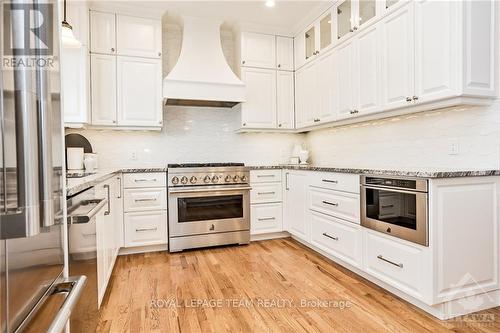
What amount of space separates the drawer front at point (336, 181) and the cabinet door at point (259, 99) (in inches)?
44.3

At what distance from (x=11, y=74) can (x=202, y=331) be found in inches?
66.1

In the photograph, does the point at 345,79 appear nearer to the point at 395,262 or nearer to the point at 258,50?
the point at 258,50

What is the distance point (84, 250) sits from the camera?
4.55 feet

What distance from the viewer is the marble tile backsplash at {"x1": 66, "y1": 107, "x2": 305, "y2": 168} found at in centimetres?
357

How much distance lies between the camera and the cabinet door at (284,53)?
155 inches

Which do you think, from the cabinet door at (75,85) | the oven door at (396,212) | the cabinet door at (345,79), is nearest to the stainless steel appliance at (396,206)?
the oven door at (396,212)

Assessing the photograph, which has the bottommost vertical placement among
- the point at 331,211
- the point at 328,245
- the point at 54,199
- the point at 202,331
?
the point at 202,331

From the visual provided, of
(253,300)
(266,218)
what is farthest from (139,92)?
(253,300)

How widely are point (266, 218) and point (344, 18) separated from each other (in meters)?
2.33

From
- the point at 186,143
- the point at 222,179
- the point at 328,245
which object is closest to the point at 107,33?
the point at 186,143

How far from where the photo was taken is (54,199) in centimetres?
61

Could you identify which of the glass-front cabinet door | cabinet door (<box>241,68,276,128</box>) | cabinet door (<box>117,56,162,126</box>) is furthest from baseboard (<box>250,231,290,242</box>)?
the glass-front cabinet door

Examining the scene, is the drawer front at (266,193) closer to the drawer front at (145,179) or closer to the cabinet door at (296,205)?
the cabinet door at (296,205)

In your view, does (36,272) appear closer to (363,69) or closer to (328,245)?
(328,245)
